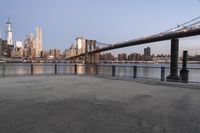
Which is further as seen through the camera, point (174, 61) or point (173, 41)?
point (173, 41)

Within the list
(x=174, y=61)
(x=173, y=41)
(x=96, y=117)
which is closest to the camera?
(x=96, y=117)

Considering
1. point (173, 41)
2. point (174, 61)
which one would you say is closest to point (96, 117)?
point (174, 61)

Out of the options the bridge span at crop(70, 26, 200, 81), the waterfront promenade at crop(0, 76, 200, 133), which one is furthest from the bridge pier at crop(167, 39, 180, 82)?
the waterfront promenade at crop(0, 76, 200, 133)

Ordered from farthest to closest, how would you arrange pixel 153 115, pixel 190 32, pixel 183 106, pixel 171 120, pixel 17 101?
pixel 190 32, pixel 17 101, pixel 183 106, pixel 153 115, pixel 171 120

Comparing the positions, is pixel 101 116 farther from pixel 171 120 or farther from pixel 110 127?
pixel 171 120

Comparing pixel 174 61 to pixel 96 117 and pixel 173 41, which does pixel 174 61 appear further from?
pixel 96 117

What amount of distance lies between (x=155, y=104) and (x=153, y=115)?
46.7 inches

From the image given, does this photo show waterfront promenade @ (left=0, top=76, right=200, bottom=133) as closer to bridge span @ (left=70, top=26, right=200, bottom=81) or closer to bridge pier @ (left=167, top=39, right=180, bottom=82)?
bridge pier @ (left=167, top=39, right=180, bottom=82)

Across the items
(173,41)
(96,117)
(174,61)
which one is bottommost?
(96,117)

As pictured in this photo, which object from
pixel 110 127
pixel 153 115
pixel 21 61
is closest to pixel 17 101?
pixel 110 127

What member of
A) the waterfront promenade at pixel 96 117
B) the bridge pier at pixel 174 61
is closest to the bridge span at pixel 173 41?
the bridge pier at pixel 174 61

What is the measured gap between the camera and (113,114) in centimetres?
442

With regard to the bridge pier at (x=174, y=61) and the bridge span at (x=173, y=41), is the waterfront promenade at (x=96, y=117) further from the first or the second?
the bridge span at (x=173, y=41)

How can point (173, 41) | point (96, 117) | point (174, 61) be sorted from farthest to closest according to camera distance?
point (173, 41) → point (174, 61) → point (96, 117)
